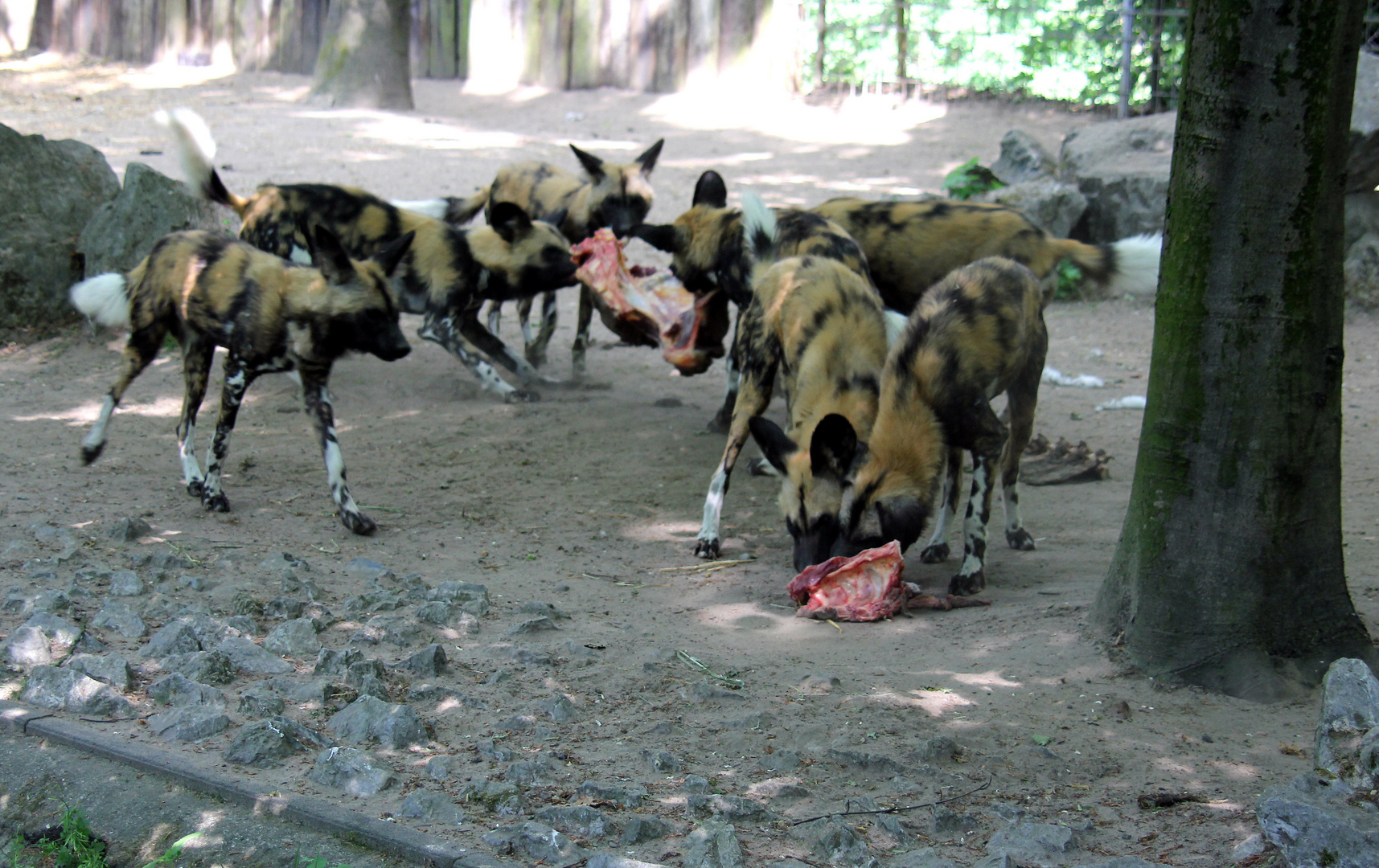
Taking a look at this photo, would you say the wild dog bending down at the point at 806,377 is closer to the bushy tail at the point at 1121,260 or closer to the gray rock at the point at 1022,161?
the bushy tail at the point at 1121,260

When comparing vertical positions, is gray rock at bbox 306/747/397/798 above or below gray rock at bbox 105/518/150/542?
above

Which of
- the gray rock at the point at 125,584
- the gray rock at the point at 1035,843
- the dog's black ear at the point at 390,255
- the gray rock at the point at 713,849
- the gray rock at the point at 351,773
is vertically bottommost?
the gray rock at the point at 125,584

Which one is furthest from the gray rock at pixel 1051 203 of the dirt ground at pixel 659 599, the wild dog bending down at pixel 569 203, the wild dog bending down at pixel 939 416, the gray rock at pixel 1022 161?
the wild dog bending down at pixel 939 416

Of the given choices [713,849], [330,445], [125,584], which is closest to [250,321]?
[330,445]

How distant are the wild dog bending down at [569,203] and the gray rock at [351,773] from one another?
13.7 feet

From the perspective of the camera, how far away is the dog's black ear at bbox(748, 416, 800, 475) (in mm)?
3877

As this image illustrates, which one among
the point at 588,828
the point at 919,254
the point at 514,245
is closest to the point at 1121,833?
the point at 588,828

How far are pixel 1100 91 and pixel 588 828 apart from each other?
12.1 meters

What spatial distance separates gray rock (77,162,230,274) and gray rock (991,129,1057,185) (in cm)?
568

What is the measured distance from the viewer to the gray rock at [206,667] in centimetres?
278

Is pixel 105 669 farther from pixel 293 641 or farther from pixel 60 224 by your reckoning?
pixel 60 224

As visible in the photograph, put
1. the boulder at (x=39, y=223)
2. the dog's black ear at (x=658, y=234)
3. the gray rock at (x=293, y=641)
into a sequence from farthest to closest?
the boulder at (x=39, y=223) → the dog's black ear at (x=658, y=234) → the gray rock at (x=293, y=641)

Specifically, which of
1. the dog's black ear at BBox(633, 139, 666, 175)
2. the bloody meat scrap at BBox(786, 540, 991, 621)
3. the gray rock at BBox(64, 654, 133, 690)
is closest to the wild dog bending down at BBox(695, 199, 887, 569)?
the bloody meat scrap at BBox(786, 540, 991, 621)

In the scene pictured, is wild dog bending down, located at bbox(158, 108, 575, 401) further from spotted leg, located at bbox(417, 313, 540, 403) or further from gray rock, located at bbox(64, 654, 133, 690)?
gray rock, located at bbox(64, 654, 133, 690)
